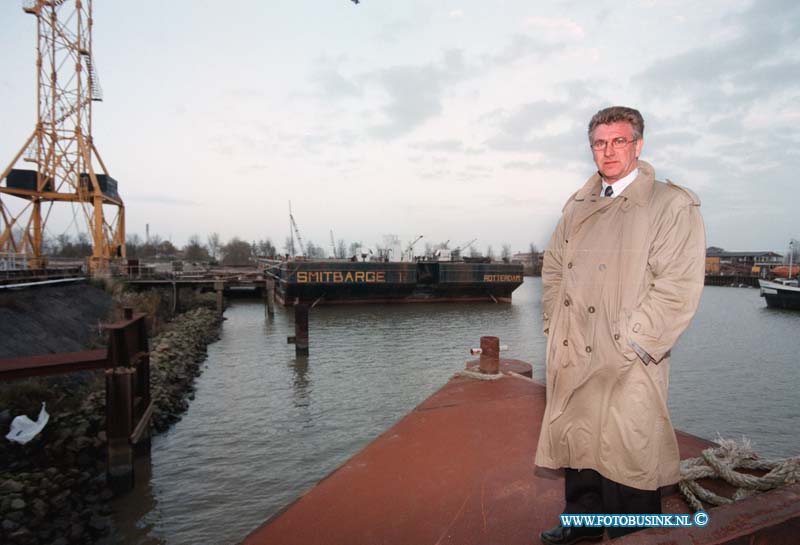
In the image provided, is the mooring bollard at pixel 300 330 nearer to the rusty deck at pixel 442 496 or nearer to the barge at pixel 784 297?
the rusty deck at pixel 442 496

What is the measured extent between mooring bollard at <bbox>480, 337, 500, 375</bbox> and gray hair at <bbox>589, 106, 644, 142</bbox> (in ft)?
12.9

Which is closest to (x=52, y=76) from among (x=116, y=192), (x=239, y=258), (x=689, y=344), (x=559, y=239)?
(x=116, y=192)

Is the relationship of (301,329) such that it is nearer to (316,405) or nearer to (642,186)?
(316,405)

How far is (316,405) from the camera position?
9.02 meters

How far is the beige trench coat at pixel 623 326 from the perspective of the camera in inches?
62.2

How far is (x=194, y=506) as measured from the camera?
539 cm

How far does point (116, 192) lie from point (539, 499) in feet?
96.9

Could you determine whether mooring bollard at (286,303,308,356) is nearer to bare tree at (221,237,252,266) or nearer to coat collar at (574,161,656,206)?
coat collar at (574,161,656,206)

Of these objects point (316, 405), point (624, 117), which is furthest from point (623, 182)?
point (316, 405)

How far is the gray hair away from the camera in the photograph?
1773 millimetres

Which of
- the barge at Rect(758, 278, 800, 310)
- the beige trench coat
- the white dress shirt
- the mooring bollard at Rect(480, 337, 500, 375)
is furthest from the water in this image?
the barge at Rect(758, 278, 800, 310)

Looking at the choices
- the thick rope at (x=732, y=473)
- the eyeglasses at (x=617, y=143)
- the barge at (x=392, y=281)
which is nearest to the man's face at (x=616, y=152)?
the eyeglasses at (x=617, y=143)

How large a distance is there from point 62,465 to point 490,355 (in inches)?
211

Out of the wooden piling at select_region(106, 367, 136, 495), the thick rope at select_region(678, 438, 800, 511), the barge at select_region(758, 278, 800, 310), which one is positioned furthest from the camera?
the barge at select_region(758, 278, 800, 310)
